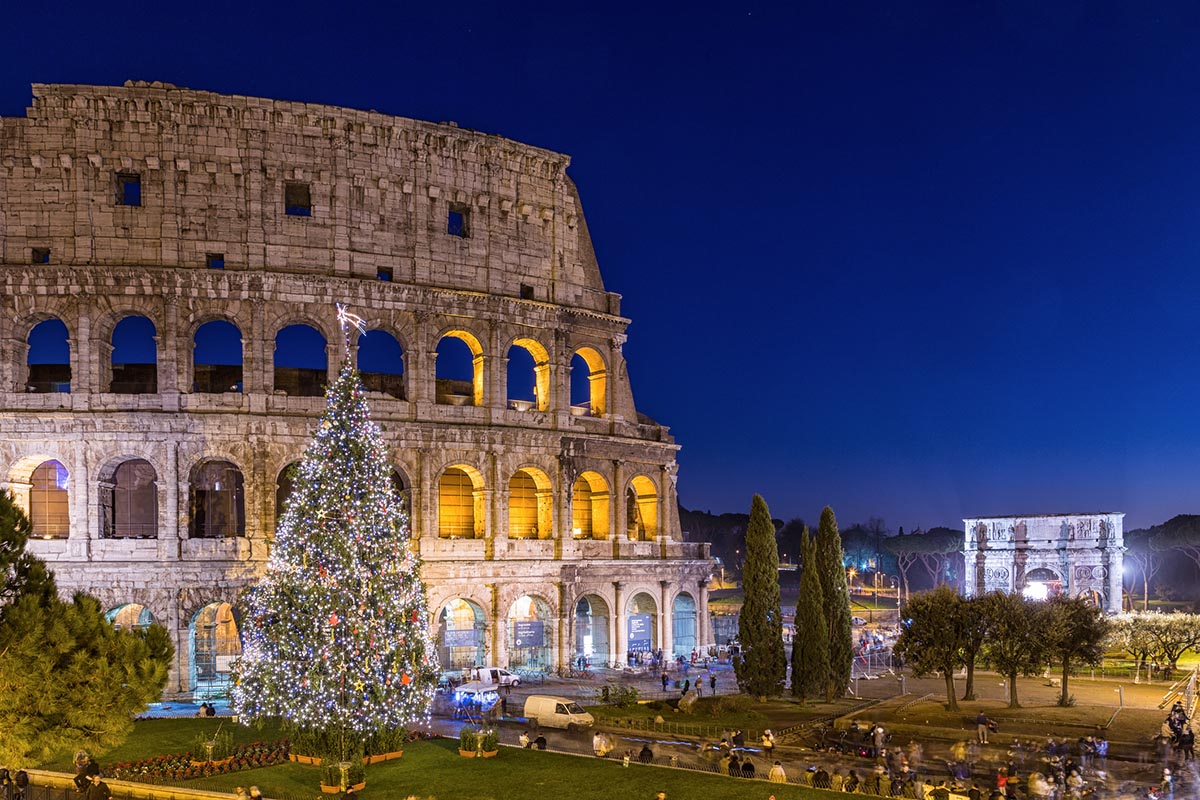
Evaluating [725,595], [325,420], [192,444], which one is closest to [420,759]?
[325,420]

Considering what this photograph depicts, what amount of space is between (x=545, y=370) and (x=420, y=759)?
22467 millimetres

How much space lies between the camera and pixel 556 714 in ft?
105

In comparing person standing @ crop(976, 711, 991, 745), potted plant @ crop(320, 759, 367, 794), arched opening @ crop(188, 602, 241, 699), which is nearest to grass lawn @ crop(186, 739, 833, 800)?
potted plant @ crop(320, 759, 367, 794)

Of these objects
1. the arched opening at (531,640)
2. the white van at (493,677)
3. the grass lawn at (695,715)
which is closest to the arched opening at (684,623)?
the arched opening at (531,640)

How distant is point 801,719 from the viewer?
1331 inches

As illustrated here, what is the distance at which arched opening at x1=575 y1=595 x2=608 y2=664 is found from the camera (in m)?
46.3

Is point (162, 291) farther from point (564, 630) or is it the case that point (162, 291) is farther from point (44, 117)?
point (564, 630)

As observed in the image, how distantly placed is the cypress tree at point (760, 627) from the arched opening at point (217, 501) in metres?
19.6

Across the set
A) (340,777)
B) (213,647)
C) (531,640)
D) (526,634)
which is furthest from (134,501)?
(340,777)

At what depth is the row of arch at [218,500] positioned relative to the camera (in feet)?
126

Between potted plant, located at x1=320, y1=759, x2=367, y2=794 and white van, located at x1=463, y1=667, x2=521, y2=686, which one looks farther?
white van, located at x1=463, y1=667, x2=521, y2=686

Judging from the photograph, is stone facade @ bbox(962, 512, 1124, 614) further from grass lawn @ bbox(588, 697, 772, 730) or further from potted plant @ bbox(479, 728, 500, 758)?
potted plant @ bbox(479, 728, 500, 758)

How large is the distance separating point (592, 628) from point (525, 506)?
6.53 m

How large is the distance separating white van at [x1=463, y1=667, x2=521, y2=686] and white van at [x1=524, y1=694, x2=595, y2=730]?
6.87m
